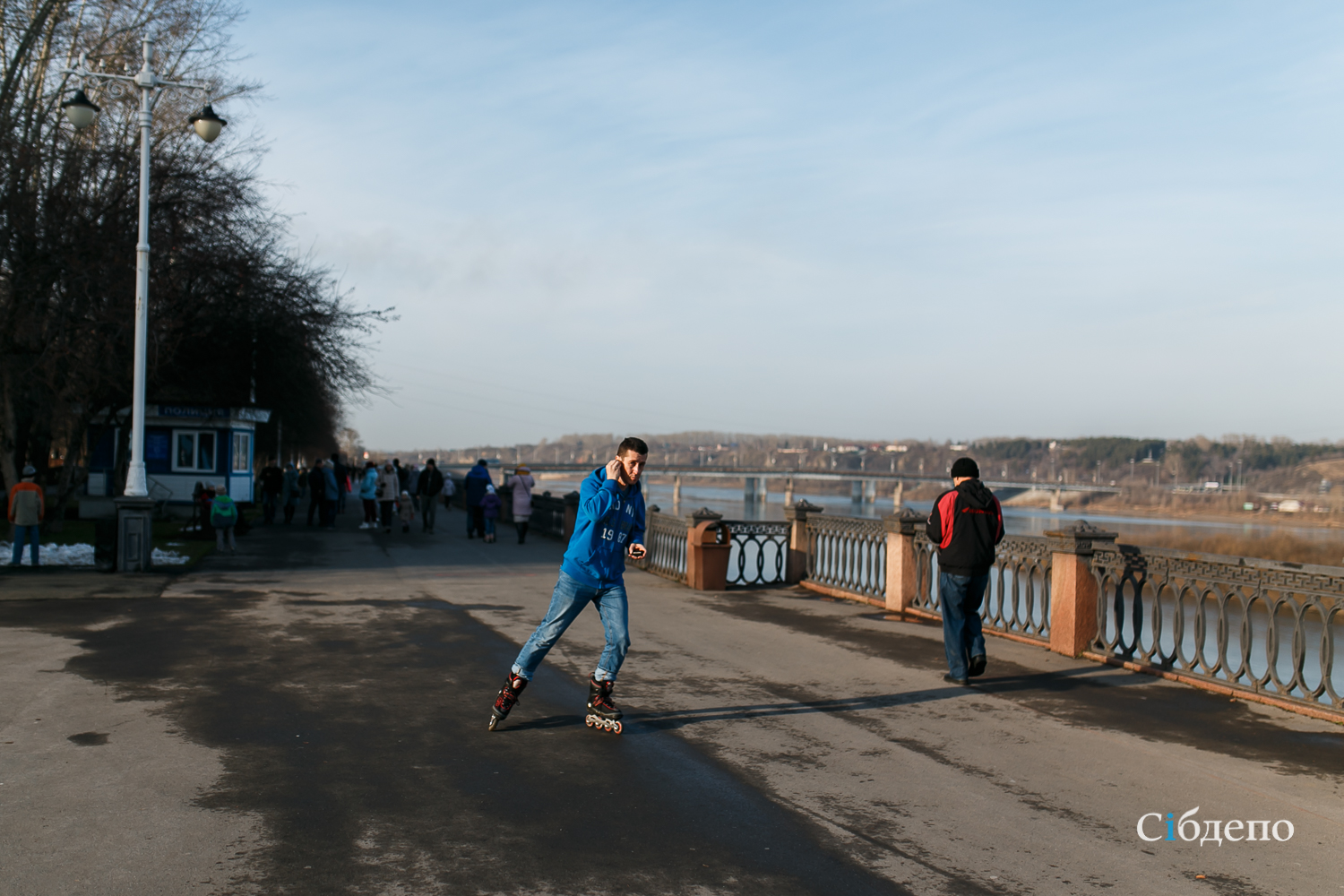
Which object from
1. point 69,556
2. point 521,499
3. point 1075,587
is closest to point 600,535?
point 1075,587

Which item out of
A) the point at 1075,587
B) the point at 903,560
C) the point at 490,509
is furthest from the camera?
the point at 490,509

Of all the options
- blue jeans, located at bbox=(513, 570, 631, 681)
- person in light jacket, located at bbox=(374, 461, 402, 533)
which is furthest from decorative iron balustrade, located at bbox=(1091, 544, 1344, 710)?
person in light jacket, located at bbox=(374, 461, 402, 533)

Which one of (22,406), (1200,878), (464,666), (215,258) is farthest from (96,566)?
(1200,878)

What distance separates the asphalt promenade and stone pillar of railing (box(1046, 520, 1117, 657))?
0.30m

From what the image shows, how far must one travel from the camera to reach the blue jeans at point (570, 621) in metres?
6.35

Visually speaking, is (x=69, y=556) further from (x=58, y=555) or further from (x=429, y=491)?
(x=429, y=491)

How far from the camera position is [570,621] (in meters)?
6.36

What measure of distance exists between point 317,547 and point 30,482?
23.3ft

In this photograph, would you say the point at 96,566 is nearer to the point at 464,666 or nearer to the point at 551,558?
the point at 551,558

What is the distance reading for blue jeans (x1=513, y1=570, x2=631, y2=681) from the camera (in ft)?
20.8

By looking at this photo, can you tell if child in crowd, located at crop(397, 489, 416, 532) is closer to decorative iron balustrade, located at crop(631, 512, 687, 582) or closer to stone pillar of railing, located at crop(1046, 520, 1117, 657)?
decorative iron balustrade, located at crop(631, 512, 687, 582)

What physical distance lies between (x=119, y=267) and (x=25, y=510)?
6337mm

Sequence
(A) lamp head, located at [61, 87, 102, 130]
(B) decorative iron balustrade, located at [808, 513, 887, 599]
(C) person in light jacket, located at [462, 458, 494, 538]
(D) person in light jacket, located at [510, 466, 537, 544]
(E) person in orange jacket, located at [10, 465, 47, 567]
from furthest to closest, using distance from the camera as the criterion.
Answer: (C) person in light jacket, located at [462, 458, 494, 538] < (D) person in light jacket, located at [510, 466, 537, 544] < (A) lamp head, located at [61, 87, 102, 130] < (E) person in orange jacket, located at [10, 465, 47, 567] < (B) decorative iron balustrade, located at [808, 513, 887, 599]

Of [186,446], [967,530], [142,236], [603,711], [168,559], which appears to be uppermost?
[142,236]
